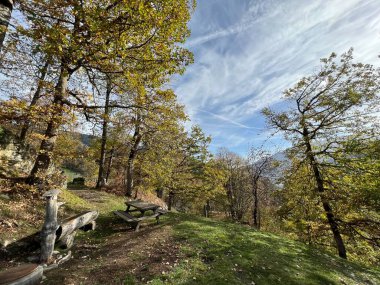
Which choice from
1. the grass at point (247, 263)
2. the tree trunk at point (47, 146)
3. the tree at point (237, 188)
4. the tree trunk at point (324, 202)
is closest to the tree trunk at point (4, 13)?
the tree trunk at point (47, 146)

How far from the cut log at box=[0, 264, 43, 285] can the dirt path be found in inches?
21.1

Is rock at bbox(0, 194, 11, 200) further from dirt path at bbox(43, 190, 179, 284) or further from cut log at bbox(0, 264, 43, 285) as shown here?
cut log at bbox(0, 264, 43, 285)

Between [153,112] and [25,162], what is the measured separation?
7191 mm

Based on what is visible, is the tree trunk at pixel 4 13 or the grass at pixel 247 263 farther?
the grass at pixel 247 263

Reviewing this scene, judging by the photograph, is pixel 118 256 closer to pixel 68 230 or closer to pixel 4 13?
pixel 68 230

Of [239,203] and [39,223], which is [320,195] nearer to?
[39,223]

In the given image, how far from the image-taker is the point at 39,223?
8.22 meters

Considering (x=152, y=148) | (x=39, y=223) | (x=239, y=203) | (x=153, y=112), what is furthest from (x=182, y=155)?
(x=239, y=203)

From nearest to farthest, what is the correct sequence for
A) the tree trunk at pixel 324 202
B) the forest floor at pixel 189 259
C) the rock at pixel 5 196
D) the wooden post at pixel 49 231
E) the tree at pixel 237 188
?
1. the forest floor at pixel 189 259
2. the wooden post at pixel 49 231
3. the rock at pixel 5 196
4. the tree trunk at pixel 324 202
5. the tree at pixel 237 188

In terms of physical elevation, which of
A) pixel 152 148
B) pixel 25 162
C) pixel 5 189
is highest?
pixel 152 148

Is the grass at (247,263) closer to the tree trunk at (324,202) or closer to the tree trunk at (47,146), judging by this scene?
the tree trunk at (324,202)

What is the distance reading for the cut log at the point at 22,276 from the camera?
425 centimetres

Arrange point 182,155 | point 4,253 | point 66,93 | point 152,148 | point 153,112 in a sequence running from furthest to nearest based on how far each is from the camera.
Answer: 1. point 182,155
2. point 152,148
3. point 153,112
4. point 66,93
5. point 4,253

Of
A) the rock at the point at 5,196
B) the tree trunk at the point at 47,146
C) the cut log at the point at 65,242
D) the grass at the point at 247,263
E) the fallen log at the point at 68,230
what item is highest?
the tree trunk at the point at 47,146
